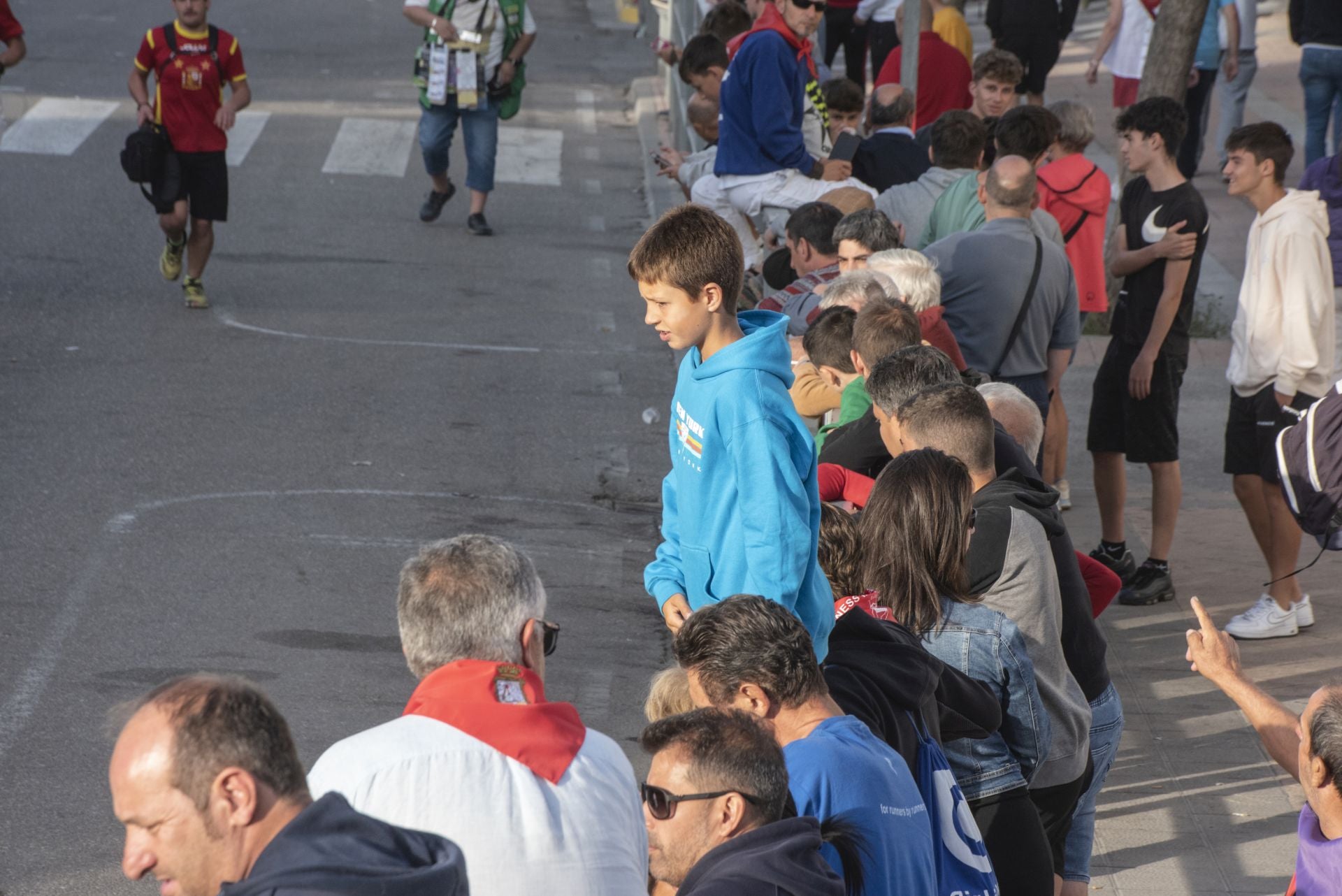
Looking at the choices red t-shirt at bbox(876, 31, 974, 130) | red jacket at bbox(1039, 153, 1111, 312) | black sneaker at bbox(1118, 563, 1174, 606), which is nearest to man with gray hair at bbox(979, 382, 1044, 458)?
black sneaker at bbox(1118, 563, 1174, 606)

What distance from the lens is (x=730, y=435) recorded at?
398 cm

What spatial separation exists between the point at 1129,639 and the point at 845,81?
4310 mm

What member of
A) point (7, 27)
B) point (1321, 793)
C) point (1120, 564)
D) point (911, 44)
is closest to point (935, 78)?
point (911, 44)

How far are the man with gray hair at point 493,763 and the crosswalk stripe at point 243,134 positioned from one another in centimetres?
1328

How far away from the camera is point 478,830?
8.55 ft

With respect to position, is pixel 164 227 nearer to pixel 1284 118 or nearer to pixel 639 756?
pixel 639 756

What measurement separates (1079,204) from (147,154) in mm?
6105

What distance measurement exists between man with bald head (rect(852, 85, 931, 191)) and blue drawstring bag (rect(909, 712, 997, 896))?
571 cm

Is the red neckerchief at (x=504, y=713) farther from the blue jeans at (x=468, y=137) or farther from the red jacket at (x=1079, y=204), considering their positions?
the blue jeans at (x=468, y=137)

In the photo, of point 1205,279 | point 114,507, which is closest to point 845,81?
point 1205,279

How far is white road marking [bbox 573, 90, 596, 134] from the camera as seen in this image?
60.5 ft

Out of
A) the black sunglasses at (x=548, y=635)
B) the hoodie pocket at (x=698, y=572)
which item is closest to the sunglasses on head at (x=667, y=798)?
the black sunglasses at (x=548, y=635)

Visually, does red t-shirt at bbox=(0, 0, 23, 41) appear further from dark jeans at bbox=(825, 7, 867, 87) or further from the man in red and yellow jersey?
dark jeans at bbox=(825, 7, 867, 87)

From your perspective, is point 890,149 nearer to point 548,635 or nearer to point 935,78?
point 935,78
